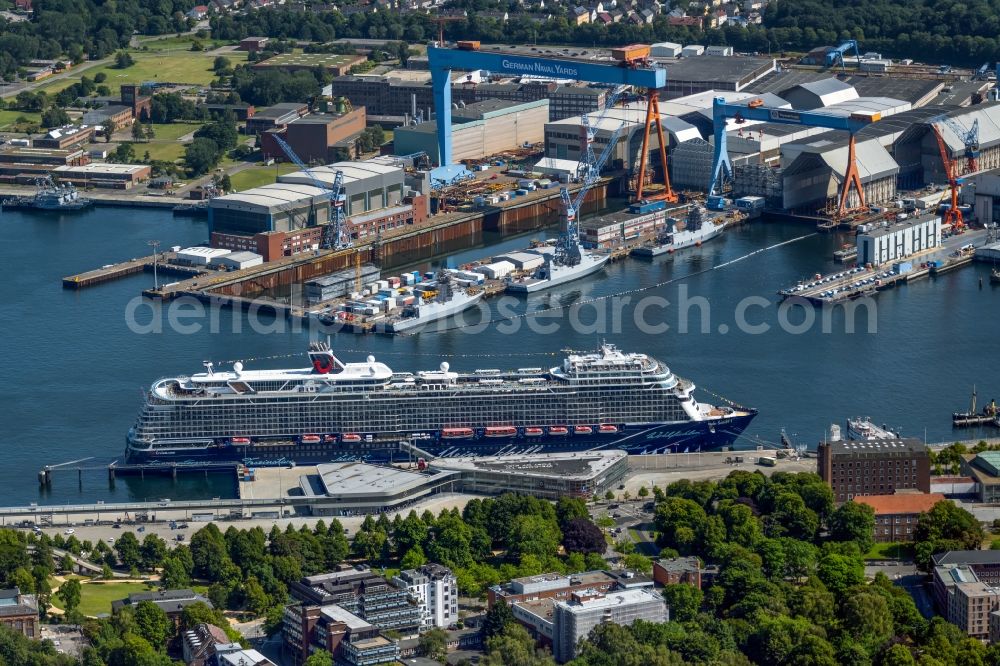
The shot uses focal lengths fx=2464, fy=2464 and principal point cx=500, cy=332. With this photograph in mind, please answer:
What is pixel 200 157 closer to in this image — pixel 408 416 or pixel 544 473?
pixel 408 416

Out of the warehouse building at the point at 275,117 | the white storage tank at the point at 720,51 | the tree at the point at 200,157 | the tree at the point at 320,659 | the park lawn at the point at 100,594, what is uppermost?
the white storage tank at the point at 720,51

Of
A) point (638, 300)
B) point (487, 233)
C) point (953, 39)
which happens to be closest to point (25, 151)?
point (487, 233)

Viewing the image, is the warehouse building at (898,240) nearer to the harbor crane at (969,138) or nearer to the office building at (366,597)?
the harbor crane at (969,138)

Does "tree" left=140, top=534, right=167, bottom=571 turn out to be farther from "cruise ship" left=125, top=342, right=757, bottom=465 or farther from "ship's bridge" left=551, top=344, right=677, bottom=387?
"ship's bridge" left=551, top=344, right=677, bottom=387

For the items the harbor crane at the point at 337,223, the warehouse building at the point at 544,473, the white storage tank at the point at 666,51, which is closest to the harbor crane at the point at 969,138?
the white storage tank at the point at 666,51

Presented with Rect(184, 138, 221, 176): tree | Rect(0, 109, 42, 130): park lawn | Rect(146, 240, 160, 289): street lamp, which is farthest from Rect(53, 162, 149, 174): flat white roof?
Rect(146, 240, 160, 289): street lamp

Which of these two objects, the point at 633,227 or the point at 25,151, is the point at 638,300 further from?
the point at 25,151
